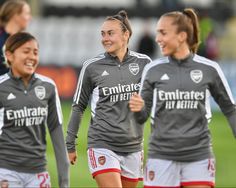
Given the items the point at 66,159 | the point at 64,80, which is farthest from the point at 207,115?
the point at 64,80

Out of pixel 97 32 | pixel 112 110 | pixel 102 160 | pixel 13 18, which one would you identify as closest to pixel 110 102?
pixel 112 110

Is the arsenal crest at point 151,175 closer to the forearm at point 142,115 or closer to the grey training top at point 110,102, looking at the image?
the forearm at point 142,115

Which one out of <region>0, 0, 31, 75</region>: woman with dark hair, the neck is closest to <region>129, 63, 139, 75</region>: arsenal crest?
the neck

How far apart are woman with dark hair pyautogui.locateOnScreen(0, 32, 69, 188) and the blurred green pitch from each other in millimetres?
6344

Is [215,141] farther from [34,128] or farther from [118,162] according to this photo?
[34,128]

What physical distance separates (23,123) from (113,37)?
2064mm

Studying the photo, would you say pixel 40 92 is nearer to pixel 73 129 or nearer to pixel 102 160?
pixel 102 160

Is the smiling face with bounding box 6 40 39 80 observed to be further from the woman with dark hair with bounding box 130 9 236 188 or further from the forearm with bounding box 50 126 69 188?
the woman with dark hair with bounding box 130 9 236 188

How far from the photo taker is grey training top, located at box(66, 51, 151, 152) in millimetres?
10930

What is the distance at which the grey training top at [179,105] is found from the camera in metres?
9.40

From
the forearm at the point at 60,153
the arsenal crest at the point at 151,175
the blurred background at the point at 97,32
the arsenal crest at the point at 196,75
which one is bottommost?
the blurred background at the point at 97,32

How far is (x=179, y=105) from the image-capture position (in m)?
9.39

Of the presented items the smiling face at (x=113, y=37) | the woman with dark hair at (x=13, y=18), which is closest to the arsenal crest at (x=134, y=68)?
the smiling face at (x=113, y=37)

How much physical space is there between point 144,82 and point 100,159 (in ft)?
4.96
